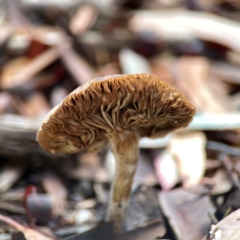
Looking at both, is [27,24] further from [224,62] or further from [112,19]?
[224,62]

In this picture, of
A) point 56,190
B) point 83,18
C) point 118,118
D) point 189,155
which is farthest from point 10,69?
point 118,118

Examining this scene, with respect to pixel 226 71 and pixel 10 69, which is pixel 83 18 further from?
pixel 226 71

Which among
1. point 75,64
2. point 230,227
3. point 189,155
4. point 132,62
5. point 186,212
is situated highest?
point 75,64

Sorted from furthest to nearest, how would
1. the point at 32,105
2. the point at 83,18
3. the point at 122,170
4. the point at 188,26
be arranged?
the point at 83,18
the point at 188,26
the point at 32,105
the point at 122,170

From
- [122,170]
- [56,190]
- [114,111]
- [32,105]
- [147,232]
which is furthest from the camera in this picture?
[32,105]

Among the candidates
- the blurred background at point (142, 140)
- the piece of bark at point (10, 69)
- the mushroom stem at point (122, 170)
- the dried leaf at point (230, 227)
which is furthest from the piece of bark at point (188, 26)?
the dried leaf at point (230, 227)

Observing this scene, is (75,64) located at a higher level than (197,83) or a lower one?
higher

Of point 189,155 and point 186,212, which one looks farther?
point 189,155

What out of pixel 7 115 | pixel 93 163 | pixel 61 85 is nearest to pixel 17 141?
pixel 7 115
